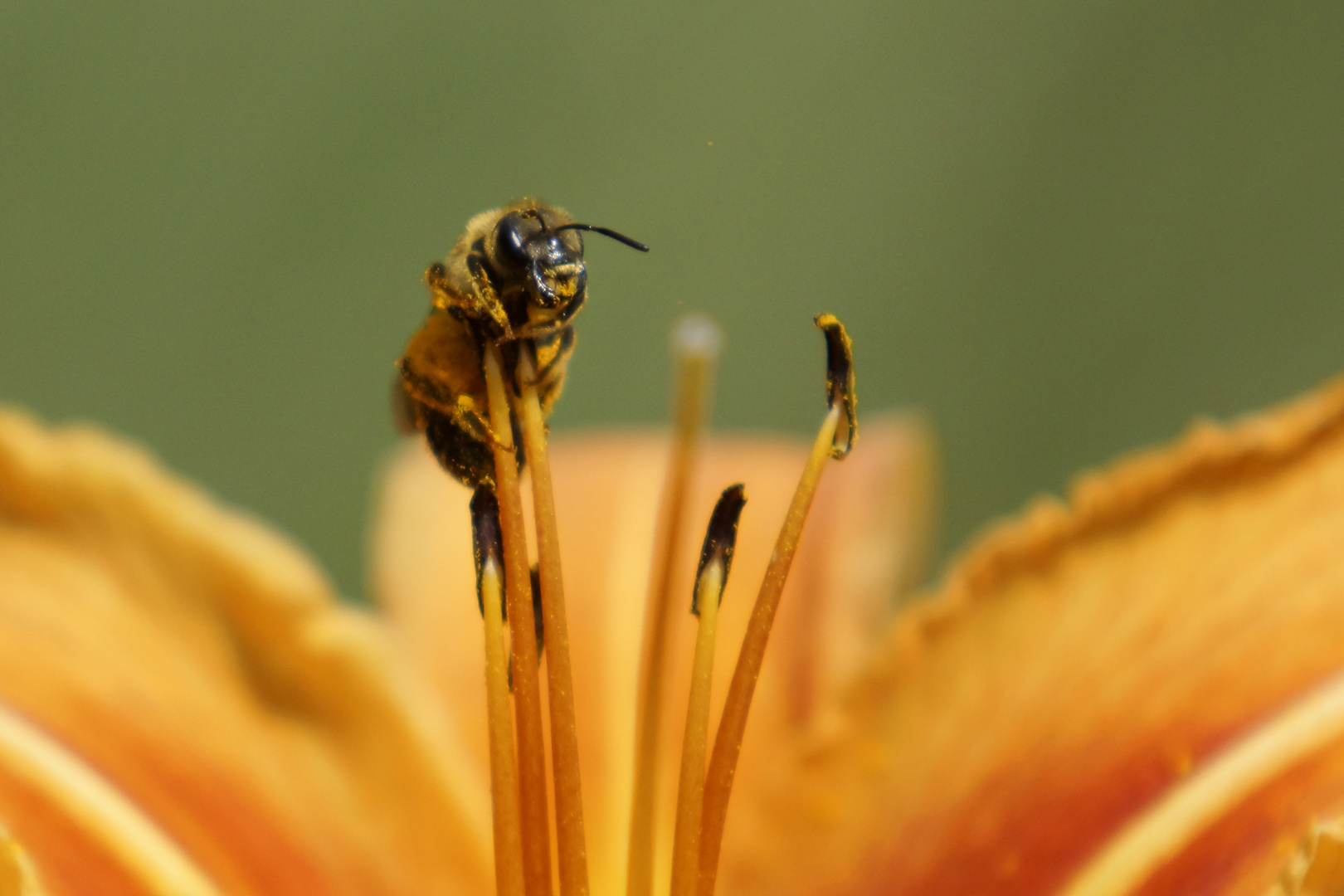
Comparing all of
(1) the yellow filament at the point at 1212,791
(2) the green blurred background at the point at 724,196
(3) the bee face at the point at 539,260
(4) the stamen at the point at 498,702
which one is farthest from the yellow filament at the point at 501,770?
(2) the green blurred background at the point at 724,196

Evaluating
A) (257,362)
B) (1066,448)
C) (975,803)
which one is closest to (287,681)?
(975,803)

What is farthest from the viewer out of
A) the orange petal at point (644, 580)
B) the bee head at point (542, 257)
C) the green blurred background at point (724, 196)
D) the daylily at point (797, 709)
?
the green blurred background at point (724, 196)

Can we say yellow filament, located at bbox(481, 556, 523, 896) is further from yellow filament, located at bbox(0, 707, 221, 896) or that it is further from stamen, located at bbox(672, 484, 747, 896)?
yellow filament, located at bbox(0, 707, 221, 896)

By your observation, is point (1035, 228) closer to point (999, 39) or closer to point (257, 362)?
point (999, 39)

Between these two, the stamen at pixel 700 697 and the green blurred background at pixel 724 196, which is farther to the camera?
the green blurred background at pixel 724 196

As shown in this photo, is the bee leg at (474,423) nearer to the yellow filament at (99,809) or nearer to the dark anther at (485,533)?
the dark anther at (485,533)

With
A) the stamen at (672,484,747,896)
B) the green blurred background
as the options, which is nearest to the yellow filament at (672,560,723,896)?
the stamen at (672,484,747,896)

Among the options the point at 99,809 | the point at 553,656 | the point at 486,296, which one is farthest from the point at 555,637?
the point at 99,809
